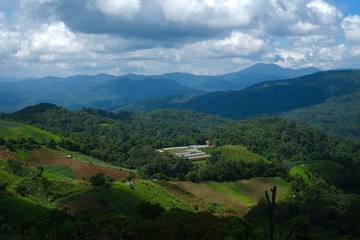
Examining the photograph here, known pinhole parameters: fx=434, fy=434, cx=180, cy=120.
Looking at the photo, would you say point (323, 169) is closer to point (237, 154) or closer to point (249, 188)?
point (249, 188)

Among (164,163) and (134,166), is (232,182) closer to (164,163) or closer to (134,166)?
(164,163)

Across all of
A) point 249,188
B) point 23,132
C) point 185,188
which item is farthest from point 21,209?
point 23,132

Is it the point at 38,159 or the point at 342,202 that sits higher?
the point at 38,159

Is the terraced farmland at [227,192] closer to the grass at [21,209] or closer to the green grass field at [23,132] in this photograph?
the grass at [21,209]

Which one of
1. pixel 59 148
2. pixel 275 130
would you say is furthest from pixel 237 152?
pixel 59 148

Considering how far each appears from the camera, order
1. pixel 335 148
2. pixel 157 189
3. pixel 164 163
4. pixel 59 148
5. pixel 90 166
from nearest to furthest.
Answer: pixel 157 189 → pixel 90 166 → pixel 164 163 → pixel 59 148 → pixel 335 148

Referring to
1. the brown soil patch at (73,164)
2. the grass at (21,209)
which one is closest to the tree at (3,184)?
the grass at (21,209)

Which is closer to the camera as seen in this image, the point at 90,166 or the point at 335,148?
the point at 90,166

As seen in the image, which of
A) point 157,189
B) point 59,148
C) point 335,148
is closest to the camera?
point 157,189
